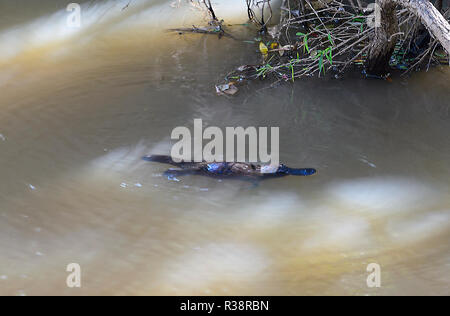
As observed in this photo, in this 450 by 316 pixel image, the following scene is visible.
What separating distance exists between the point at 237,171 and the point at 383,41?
1.75 metres

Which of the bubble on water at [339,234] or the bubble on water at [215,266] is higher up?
the bubble on water at [339,234]

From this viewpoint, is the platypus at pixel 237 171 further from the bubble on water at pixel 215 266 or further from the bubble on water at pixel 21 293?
the bubble on water at pixel 21 293

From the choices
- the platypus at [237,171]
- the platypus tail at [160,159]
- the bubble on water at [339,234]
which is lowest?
the bubble on water at [339,234]

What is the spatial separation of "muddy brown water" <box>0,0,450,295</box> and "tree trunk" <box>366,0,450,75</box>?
18cm

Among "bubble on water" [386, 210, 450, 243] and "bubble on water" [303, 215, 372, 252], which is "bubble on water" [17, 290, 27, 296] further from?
"bubble on water" [386, 210, 450, 243]

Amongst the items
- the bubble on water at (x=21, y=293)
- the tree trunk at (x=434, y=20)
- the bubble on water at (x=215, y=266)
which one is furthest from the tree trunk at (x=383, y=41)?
the bubble on water at (x=21, y=293)

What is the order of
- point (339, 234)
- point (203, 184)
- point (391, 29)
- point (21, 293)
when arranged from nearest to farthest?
point (21, 293) < point (339, 234) < point (203, 184) < point (391, 29)

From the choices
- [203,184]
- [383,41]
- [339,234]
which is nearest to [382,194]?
[339,234]

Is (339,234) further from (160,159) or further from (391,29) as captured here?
(391,29)

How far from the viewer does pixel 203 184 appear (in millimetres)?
2727

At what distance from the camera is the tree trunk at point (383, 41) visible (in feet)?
11.0

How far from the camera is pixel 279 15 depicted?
16.3 ft

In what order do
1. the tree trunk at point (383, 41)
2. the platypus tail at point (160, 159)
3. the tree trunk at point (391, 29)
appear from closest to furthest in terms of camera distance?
the tree trunk at point (391, 29) < the platypus tail at point (160, 159) < the tree trunk at point (383, 41)

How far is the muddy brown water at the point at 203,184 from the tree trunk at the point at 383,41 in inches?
6.0
